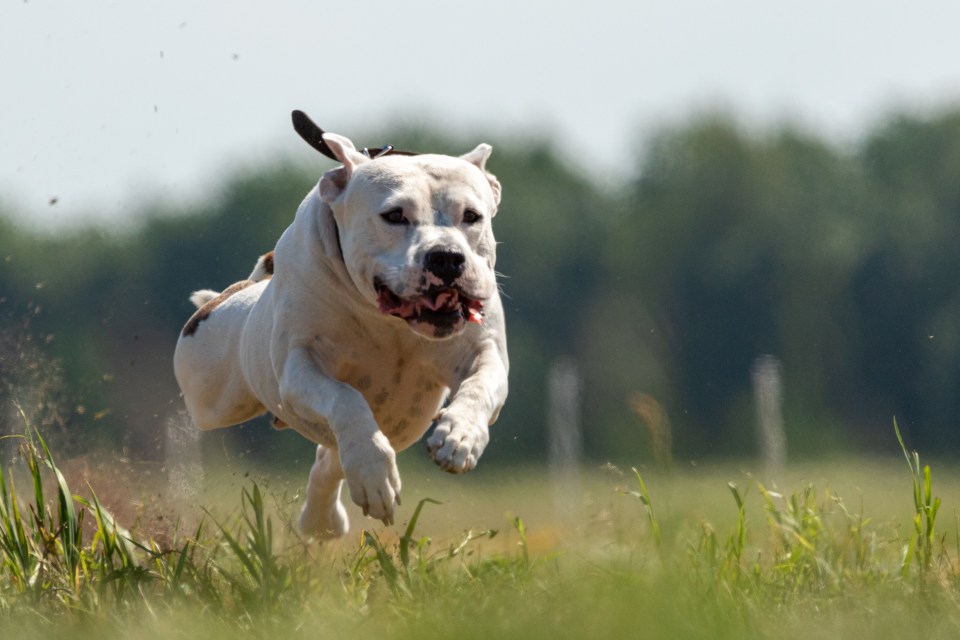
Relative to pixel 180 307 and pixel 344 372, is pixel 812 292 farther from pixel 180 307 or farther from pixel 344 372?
pixel 344 372

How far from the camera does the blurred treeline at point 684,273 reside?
24.5 meters

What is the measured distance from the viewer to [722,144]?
41.8 metres

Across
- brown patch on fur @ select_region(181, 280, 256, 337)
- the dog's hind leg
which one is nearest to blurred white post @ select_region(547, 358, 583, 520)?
the dog's hind leg

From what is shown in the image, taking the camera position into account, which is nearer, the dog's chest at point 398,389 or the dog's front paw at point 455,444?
the dog's front paw at point 455,444

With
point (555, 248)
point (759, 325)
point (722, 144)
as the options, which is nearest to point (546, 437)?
point (759, 325)

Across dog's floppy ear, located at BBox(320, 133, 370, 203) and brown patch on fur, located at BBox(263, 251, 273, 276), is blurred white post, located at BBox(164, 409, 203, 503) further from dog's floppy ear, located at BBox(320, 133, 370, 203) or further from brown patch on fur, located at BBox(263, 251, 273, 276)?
dog's floppy ear, located at BBox(320, 133, 370, 203)

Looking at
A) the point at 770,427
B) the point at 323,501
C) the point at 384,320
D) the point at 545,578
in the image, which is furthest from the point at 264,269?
the point at 770,427

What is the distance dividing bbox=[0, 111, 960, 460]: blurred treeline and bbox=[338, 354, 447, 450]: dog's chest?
9.60 m

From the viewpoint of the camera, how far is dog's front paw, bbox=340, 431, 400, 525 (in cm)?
524

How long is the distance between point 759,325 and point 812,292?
2088mm

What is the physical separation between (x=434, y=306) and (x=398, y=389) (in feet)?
2.88

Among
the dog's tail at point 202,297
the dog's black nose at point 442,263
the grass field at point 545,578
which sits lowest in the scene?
the grass field at point 545,578

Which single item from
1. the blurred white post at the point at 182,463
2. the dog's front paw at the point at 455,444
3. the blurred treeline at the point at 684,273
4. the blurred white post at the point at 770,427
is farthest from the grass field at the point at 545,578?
the blurred treeline at the point at 684,273

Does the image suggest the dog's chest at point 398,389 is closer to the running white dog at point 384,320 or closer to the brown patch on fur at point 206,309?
the running white dog at point 384,320
